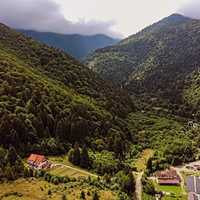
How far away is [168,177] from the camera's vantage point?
426 ft

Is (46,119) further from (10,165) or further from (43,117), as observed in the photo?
(10,165)

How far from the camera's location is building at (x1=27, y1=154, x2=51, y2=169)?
113 metres

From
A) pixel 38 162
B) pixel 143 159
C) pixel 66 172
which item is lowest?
pixel 66 172

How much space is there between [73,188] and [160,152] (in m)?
63.0

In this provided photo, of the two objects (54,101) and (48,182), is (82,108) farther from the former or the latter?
(48,182)

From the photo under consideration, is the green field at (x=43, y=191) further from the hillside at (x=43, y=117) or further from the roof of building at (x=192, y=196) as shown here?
the roof of building at (x=192, y=196)

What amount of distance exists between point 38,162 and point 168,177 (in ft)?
131

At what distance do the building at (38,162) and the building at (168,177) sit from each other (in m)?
33.6

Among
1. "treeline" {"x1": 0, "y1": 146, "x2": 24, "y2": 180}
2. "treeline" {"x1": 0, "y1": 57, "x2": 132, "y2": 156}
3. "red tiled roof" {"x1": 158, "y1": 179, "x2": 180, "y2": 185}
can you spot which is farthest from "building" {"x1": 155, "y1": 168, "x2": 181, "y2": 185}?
"treeline" {"x1": 0, "y1": 146, "x2": 24, "y2": 180}

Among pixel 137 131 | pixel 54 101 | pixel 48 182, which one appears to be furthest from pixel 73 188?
pixel 137 131

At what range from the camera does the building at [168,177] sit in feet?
414

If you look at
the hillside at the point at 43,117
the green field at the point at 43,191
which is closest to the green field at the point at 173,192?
the green field at the point at 43,191

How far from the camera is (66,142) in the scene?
5453 inches

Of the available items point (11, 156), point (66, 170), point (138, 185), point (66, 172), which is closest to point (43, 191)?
point (11, 156)
